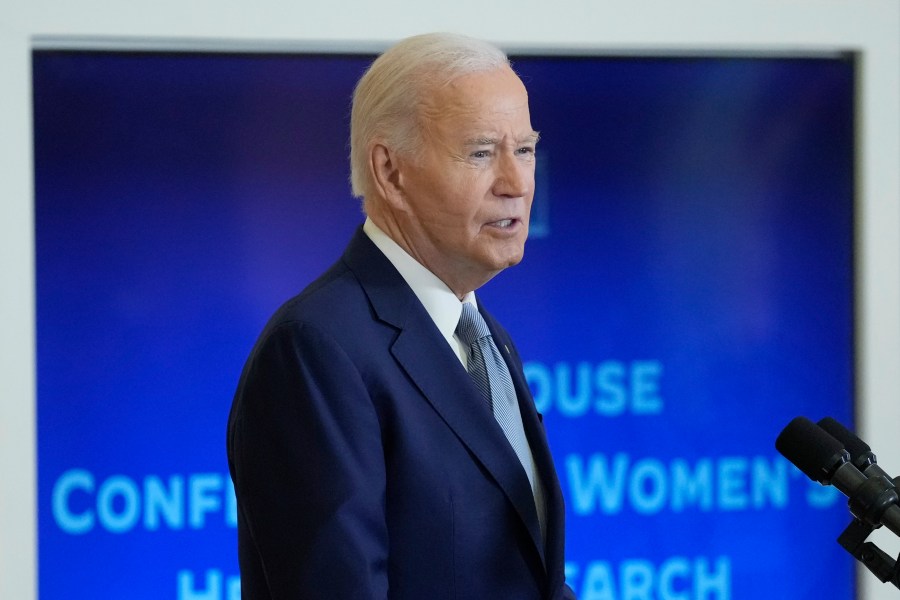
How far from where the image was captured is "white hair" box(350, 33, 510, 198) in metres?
1.44

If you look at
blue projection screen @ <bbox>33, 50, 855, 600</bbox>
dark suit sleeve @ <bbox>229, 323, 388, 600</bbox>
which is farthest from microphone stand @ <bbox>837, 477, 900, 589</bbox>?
blue projection screen @ <bbox>33, 50, 855, 600</bbox>

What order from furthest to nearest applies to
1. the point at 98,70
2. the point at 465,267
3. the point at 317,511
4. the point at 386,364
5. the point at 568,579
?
the point at 568,579 → the point at 98,70 → the point at 465,267 → the point at 386,364 → the point at 317,511

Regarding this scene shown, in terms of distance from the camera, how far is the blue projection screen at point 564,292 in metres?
2.69

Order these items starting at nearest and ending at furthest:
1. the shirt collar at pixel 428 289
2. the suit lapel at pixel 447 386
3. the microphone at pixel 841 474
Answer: the microphone at pixel 841 474 < the suit lapel at pixel 447 386 < the shirt collar at pixel 428 289

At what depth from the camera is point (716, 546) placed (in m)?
2.97

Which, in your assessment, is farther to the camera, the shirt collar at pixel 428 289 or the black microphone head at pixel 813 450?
the shirt collar at pixel 428 289

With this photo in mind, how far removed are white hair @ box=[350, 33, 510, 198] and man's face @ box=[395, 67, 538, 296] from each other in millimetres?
14

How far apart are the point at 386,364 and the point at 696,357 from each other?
1.77 metres

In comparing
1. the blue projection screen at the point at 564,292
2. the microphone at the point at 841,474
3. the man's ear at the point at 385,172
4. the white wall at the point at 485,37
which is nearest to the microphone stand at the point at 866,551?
the microphone at the point at 841,474

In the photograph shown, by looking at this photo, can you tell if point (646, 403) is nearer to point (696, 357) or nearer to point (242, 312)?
point (696, 357)

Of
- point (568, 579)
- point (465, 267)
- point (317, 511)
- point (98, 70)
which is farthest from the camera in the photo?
point (568, 579)

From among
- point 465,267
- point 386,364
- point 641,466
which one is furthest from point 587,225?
point 386,364

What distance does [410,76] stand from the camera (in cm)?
144

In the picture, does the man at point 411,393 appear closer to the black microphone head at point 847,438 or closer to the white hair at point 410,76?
the white hair at point 410,76
